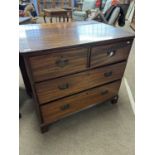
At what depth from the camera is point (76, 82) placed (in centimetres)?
112

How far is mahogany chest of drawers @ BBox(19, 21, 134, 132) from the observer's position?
0.88 metres

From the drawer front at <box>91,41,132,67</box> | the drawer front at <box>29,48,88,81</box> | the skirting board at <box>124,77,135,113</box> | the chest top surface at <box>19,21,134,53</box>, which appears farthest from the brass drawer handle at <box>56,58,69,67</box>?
the skirting board at <box>124,77,135,113</box>

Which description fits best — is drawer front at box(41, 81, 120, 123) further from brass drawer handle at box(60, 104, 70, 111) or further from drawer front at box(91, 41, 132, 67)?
drawer front at box(91, 41, 132, 67)

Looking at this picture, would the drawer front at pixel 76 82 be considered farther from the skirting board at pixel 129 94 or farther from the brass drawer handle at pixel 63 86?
the skirting board at pixel 129 94

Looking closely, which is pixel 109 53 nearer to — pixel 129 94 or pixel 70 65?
pixel 70 65

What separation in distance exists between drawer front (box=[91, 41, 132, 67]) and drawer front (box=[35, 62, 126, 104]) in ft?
0.23

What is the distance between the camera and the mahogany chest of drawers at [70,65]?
0.88 m

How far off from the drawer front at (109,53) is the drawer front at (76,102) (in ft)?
→ 0.97

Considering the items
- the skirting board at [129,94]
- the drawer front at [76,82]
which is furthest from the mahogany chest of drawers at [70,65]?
the skirting board at [129,94]

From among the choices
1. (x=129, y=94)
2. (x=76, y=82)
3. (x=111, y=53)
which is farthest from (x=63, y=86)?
(x=129, y=94)

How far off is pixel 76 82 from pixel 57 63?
10.6 inches

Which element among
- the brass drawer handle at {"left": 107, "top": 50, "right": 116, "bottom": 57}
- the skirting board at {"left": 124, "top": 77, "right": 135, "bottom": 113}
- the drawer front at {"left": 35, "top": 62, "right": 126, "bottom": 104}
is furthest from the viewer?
the skirting board at {"left": 124, "top": 77, "right": 135, "bottom": 113}

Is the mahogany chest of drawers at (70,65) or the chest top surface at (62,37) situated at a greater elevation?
the chest top surface at (62,37)
